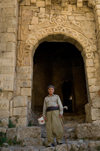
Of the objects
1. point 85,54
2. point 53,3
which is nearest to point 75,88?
point 85,54

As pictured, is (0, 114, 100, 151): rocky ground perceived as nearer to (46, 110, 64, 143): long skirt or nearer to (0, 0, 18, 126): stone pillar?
(46, 110, 64, 143): long skirt

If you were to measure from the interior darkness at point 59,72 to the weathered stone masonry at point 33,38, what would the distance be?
4839mm

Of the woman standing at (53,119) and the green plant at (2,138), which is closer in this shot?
the woman standing at (53,119)

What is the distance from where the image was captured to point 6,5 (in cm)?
664

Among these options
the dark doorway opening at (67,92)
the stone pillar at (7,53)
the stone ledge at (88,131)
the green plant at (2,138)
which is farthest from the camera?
the dark doorway opening at (67,92)

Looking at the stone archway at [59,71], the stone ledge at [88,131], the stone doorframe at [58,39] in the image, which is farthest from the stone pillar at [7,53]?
the stone archway at [59,71]

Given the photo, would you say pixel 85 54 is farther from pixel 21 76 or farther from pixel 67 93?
pixel 67 93

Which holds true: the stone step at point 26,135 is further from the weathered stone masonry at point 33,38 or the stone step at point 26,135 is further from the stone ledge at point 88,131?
the stone ledge at point 88,131

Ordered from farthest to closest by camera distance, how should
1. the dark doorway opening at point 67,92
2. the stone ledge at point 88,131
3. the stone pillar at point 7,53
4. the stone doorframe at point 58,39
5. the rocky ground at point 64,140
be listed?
1. the dark doorway opening at point 67,92
2. the stone doorframe at point 58,39
3. the stone pillar at point 7,53
4. the stone ledge at point 88,131
5. the rocky ground at point 64,140

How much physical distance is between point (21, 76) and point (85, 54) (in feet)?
8.72

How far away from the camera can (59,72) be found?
1306cm

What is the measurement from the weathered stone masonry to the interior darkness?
4.84 m

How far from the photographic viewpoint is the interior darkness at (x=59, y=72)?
38.3 ft

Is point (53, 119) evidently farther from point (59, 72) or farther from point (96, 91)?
point (59, 72)
